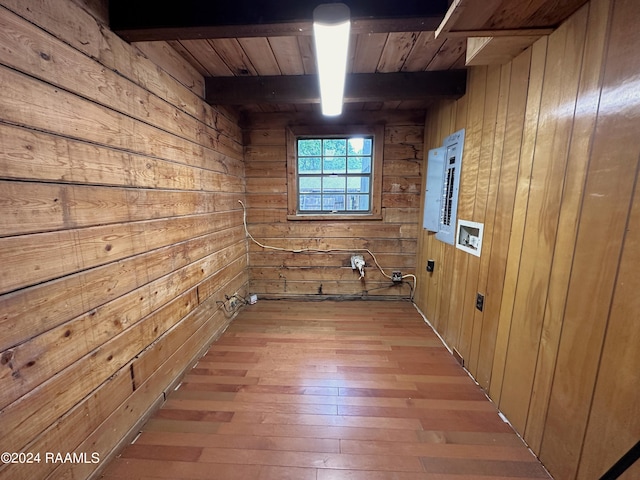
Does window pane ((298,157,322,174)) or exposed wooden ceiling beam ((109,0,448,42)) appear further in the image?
window pane ((298,157,322,174))

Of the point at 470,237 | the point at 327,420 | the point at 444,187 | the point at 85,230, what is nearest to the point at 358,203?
the point at 444,187

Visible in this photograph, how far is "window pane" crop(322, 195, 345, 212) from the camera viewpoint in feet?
10.3

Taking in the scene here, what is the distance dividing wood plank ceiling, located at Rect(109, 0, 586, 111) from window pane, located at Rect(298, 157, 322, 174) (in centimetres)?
98

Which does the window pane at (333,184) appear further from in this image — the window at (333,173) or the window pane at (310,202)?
the window pane at (310,202)

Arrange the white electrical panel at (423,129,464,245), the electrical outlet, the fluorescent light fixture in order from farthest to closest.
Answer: the white electrical panel at (423,129,464,245) → the electrical outlet → the fluorescent light fixture

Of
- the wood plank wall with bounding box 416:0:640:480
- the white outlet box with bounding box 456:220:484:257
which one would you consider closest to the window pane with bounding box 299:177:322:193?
the white outlet box with bounding box 456:220:484:257

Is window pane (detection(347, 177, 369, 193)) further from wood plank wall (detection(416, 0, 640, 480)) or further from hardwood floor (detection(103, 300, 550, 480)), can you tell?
hardwood floor (detection(103, 300, 550, 480))

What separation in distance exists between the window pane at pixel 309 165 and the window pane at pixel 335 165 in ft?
0.26

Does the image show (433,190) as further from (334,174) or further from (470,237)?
(334,174)

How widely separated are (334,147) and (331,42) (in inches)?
71.4

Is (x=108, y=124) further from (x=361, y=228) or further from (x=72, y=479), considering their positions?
(x=361, y=228)

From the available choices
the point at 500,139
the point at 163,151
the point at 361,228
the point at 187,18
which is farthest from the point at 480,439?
the point at 187,18

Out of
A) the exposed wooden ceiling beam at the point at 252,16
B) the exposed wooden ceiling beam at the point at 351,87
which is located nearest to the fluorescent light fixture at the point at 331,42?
the exposed wooden ceiling beam at the point at 252,16

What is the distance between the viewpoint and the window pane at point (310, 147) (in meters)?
3.03
